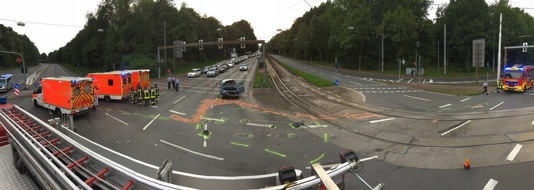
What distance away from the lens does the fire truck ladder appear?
14.2 ft

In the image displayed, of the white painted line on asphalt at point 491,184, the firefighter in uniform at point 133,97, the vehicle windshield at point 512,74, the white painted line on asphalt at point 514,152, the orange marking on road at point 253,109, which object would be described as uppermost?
the vehicle windshield at point 512,74

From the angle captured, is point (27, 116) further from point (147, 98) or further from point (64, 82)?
point (147, 98)

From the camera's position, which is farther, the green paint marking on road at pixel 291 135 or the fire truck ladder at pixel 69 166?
the green paint marking on road at pixel 291 135

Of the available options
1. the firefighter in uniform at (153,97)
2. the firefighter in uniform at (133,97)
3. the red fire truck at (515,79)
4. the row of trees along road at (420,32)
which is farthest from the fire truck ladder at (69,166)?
the row of trees along road at (420,32)


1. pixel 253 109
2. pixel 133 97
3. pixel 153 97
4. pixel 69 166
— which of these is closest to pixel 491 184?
pixel 69 166

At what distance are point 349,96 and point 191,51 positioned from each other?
66.4 meters

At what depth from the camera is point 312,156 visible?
38.5ft

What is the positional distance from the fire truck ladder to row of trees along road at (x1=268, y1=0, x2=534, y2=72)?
192 ft

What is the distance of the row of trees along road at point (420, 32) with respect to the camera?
62219 millimetres

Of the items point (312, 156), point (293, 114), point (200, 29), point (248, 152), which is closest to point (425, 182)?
point (312, 156)

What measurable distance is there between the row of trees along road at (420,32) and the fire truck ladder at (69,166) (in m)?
58.7

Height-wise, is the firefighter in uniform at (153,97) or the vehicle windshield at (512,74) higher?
the vehicle windshield at (512,74)

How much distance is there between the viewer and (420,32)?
222 feet

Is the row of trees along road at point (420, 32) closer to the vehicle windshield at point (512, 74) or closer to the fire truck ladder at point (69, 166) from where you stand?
the vehicle windshield at point (512, 74)
